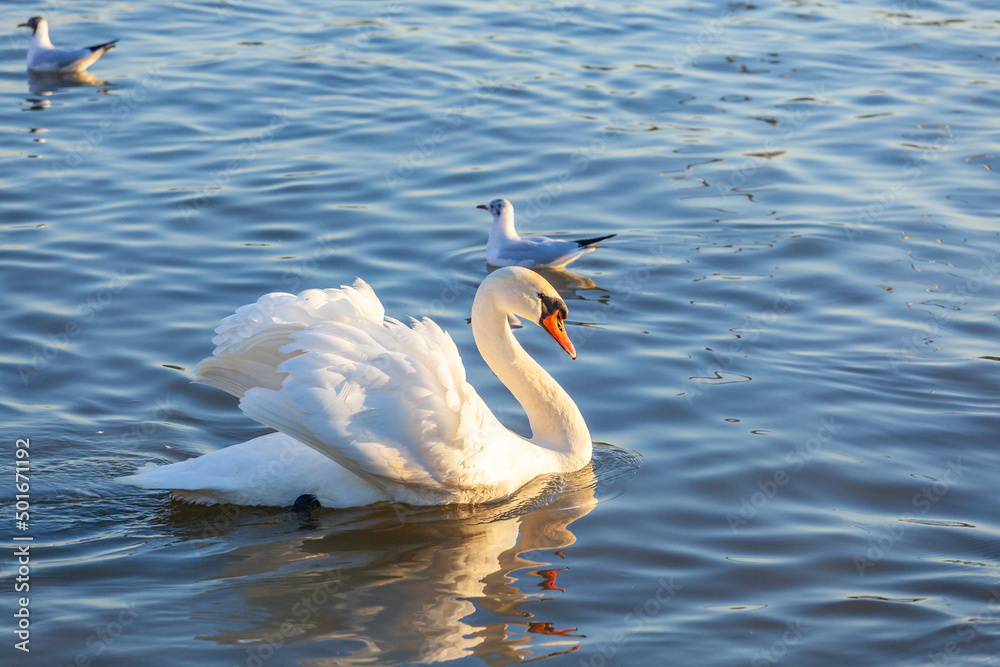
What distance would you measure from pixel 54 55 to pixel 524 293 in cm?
993

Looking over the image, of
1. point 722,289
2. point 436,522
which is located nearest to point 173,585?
point 436,522

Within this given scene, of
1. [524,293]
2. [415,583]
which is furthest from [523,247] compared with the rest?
[415,583]

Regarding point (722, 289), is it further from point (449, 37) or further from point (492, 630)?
point (449, 37)

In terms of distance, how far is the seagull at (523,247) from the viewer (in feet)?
29.8

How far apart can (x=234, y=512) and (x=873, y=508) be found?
329 cm

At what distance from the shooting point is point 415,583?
16.9 feet

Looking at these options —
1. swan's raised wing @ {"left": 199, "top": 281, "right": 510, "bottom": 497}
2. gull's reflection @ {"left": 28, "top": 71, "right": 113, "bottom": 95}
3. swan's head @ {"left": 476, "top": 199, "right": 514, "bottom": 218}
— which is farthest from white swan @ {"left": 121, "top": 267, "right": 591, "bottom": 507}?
gull's reflection @ {"left": 28, "top": 71, "right": 113, "bottom": 95}

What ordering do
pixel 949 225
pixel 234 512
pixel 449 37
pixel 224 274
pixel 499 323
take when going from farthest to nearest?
pixel 449 37 < pixel 949 225 < pixel 224 274 < pixel 499 323 < pixel 234 512

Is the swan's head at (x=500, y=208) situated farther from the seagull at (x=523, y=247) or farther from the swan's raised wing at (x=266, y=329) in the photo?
the swan's raised wing at (x=266, y=329)

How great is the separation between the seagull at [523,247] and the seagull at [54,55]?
7.03 m

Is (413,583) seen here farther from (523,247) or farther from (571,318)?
(523,247)

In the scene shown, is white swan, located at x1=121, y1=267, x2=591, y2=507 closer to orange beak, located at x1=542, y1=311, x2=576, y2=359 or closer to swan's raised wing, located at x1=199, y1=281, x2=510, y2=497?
swan's raised wing, located at x1=199, y1=281, x2=510, y2=497

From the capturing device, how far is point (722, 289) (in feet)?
28.3

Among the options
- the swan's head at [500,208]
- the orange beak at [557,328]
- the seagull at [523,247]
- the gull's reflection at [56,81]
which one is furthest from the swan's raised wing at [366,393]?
the gull's reflection at [56,81]
